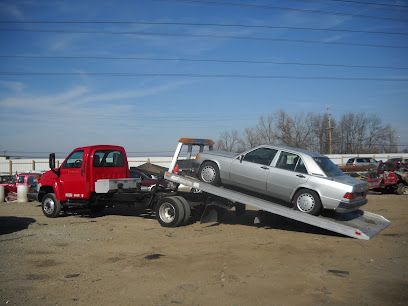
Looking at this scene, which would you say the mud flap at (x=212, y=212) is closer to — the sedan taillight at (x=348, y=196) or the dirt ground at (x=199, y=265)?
the dirt ground at (x=199, y=265)

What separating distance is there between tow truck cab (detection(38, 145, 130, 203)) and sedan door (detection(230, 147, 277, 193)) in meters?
4.34

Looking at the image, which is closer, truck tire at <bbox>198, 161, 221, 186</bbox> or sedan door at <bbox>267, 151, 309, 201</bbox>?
sedan door at <bbox>267, 151, 309, 201</bbox>

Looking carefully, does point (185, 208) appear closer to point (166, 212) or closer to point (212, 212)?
point (166, 212)

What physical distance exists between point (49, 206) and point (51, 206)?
0.11 meters

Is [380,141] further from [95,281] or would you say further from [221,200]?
[95,281]

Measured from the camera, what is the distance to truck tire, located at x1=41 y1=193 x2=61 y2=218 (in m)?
13.7

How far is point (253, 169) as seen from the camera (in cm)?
1107

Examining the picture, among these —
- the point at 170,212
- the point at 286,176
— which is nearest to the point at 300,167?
the point at 286,176

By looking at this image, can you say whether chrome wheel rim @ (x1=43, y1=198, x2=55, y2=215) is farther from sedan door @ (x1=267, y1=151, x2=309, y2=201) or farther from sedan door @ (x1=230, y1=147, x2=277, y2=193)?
sedan door @ (x1=267, y1=151, x2=309, y2=201)

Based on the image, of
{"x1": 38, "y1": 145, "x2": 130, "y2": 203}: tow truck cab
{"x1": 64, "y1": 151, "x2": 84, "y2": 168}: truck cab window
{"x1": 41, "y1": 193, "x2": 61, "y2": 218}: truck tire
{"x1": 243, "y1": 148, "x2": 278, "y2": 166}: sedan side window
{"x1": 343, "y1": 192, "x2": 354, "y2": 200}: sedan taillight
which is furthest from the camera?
{"x1": 41, "y1": 193, "x2": 61, "y2": 218}: truck tire

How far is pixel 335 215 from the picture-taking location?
1112 centimetres

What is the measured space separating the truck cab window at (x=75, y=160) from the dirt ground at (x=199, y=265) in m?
1.97

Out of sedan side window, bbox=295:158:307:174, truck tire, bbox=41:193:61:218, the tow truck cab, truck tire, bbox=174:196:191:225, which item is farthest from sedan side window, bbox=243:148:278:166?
truck tire, bbox=41:193:61:218

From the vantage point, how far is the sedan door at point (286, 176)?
1038cm
